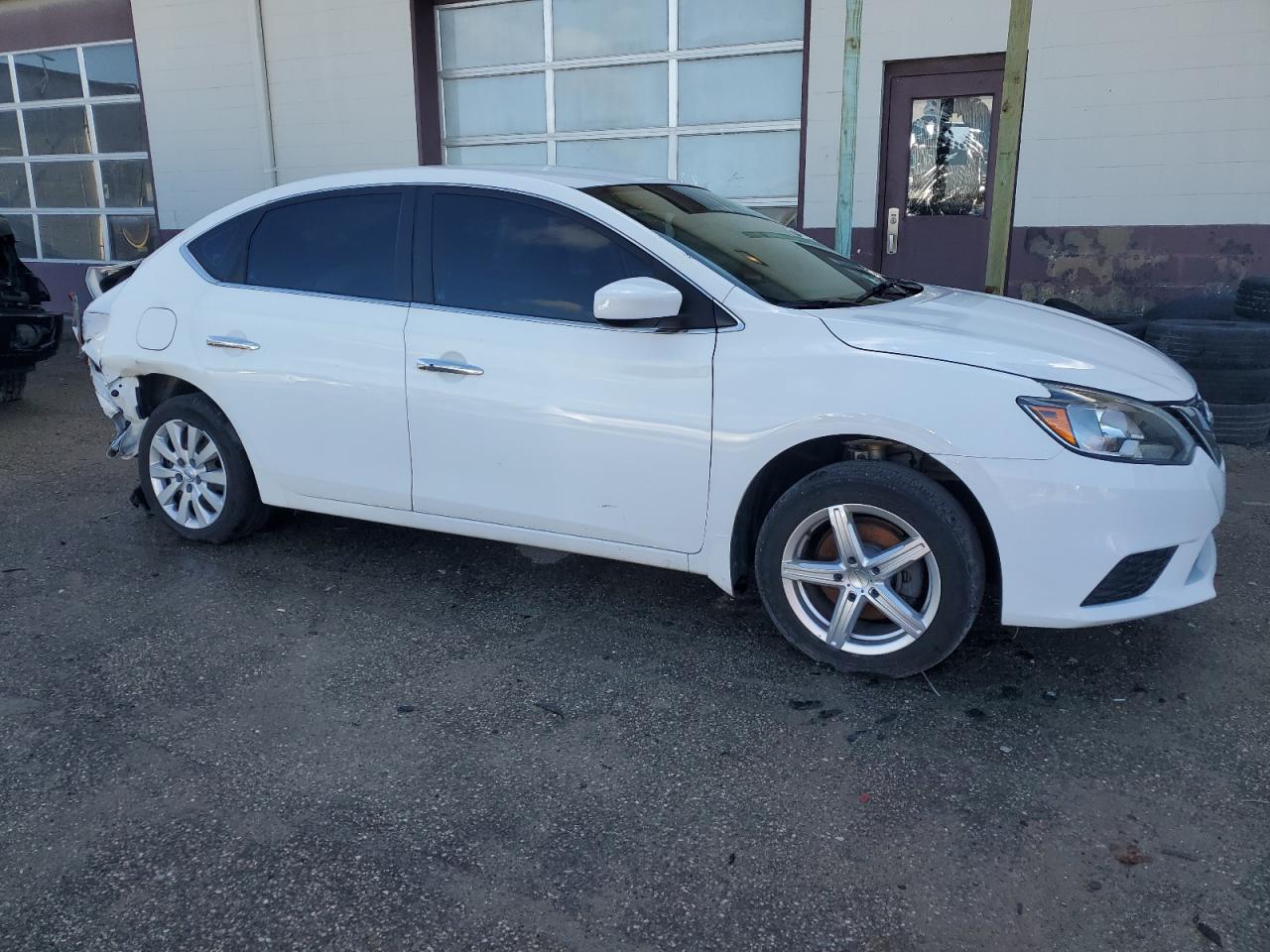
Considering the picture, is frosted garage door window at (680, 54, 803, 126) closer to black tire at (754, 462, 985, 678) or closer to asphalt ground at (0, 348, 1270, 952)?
asphalt ground at (0, 348, 1270, 952)

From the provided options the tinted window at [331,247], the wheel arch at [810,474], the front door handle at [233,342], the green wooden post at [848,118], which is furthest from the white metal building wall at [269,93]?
the wheel arch at [810,474]

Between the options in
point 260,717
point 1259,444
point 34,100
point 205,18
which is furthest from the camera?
point 34,100

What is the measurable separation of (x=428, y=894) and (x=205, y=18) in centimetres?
1161

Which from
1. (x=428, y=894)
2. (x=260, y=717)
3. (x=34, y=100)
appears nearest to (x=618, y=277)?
(x=260, y=717)

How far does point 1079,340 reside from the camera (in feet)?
11.5

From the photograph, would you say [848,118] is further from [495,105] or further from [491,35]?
[491,35]

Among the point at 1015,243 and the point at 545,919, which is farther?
the point at 1015,243

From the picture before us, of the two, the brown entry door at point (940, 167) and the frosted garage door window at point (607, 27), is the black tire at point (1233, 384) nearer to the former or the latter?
the brown entry door at point (940, 167)

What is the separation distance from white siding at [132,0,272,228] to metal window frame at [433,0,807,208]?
90.0 inches

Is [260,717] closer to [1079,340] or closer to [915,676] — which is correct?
[915,676]

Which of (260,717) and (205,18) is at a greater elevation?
(205,18)

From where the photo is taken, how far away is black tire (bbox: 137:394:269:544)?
458 centimetres

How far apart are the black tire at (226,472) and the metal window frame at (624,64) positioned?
20.0ft

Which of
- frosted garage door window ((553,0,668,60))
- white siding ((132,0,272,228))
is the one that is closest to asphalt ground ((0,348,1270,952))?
frosted garage door window ((553,0,668,60))
